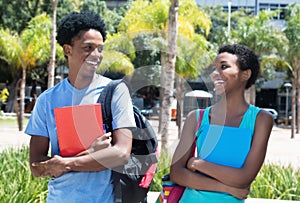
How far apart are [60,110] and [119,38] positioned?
1.30 feet

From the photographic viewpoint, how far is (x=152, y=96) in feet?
8.19

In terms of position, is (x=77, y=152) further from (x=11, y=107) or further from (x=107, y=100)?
(x=11, y=107)

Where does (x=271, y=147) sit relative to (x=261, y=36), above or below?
below

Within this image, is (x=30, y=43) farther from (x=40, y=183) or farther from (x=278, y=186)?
(x=278, y=186)

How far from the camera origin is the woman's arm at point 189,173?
2.21 metres

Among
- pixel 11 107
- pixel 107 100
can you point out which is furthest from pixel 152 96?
pixel 11 107

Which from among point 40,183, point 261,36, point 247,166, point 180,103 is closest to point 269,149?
point 261,36

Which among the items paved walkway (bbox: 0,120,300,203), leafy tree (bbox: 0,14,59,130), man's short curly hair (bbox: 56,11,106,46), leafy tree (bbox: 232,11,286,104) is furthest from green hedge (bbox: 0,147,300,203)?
leafy tree (bbox: 232,11,286,104)

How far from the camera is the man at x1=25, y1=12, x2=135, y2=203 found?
2.04m

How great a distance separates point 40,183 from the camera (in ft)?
17.3

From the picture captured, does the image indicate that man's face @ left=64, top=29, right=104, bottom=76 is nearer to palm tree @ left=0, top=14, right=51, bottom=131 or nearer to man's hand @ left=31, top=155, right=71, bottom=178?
man's hand @ left=31, top=155, right=71, bottom=178

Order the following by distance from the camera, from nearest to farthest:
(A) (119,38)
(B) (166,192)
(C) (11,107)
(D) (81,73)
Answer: (A) (119,38) < (D) (81,73) < (B) (166,192) < (C) (11,107)

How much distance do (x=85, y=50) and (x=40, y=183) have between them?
133 inches

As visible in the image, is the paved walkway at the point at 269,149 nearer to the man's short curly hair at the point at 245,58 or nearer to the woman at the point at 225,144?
the woman at the point at 225,144
